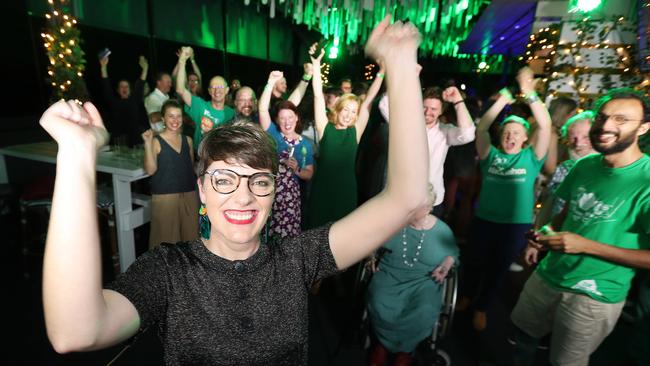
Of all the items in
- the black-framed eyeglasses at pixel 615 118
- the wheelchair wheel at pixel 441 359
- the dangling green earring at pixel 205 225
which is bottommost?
the wheelchair wheel at pixel 441 359

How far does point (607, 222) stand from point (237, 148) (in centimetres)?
166

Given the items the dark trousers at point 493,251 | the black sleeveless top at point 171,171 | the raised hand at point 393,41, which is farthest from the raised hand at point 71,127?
the dark trousers at point 493,251

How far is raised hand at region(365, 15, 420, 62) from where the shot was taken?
0.83 meters

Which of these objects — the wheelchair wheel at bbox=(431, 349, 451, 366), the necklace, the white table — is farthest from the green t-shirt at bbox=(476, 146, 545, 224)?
the white table

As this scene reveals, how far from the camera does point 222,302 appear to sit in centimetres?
93

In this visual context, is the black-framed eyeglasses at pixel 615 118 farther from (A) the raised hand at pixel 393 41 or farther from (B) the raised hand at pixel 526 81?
(A) the raised hand at pixel 393 41

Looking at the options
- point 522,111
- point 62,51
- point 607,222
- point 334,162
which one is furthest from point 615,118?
point 62,51

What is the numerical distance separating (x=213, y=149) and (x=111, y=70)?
5.80 metres

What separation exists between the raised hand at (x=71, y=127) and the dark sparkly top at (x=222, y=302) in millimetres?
368

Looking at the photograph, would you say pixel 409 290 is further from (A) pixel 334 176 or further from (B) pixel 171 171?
(B) pixel 171 171

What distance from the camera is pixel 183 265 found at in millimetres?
947

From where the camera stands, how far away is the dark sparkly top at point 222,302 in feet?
2.98

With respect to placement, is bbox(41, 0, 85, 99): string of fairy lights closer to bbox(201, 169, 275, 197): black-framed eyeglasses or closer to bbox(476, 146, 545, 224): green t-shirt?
bbox(201, 169, 275, 197): black-framed eyeglasses

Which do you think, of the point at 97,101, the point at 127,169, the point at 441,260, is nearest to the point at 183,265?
the point at 441,260
